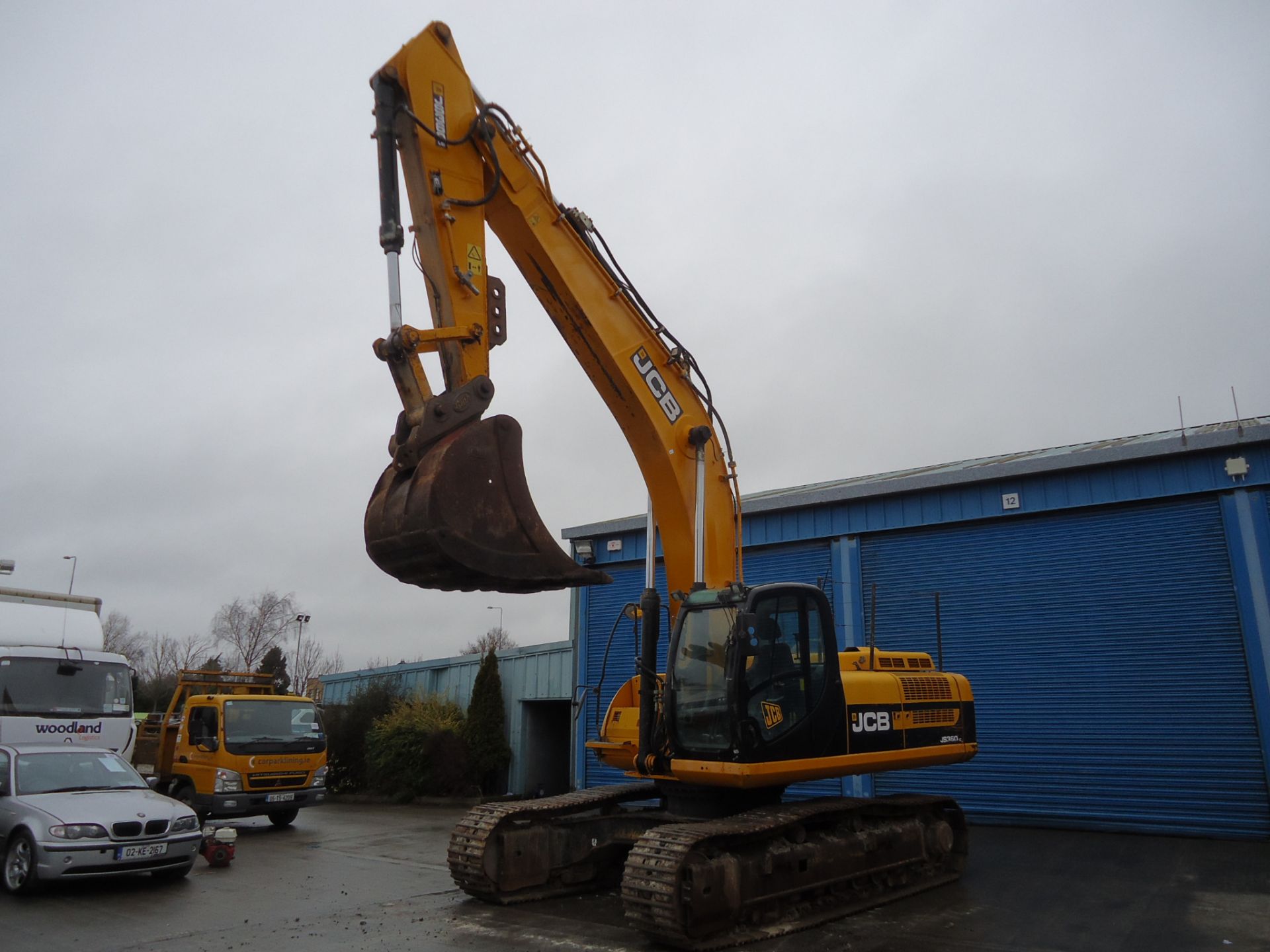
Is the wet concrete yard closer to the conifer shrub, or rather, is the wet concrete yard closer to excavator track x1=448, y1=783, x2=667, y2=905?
excavator track x1=448, y1=783, x2=667, y2=905

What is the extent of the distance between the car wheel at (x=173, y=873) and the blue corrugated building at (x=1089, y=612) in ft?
15.1

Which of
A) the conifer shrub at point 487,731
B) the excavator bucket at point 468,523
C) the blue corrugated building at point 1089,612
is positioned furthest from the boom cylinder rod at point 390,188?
the conifer shrub at point 487,731

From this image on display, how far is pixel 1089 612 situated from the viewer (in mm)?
12266

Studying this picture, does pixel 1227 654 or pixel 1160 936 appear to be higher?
pixel 1227 654

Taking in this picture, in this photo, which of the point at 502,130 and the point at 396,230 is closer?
the point at 396,230

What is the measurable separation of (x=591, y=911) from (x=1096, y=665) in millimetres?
7817

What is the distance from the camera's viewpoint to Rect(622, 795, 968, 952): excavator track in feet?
21.1

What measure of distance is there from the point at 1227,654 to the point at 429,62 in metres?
11.1

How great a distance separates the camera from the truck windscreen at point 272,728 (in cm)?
1375

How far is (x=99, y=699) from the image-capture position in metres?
12.8

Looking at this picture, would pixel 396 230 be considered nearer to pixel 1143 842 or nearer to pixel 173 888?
pixel 173 888

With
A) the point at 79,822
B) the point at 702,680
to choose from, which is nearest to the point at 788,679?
the point at 702,680

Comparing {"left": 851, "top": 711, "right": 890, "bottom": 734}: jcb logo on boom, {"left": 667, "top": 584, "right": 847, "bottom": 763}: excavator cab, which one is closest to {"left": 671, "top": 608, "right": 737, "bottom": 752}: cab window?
{"left": 667, "top": 584, "right": 847, "bottom": 763}: excavator cab

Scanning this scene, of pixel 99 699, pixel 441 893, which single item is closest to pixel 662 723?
pixel 441 893
